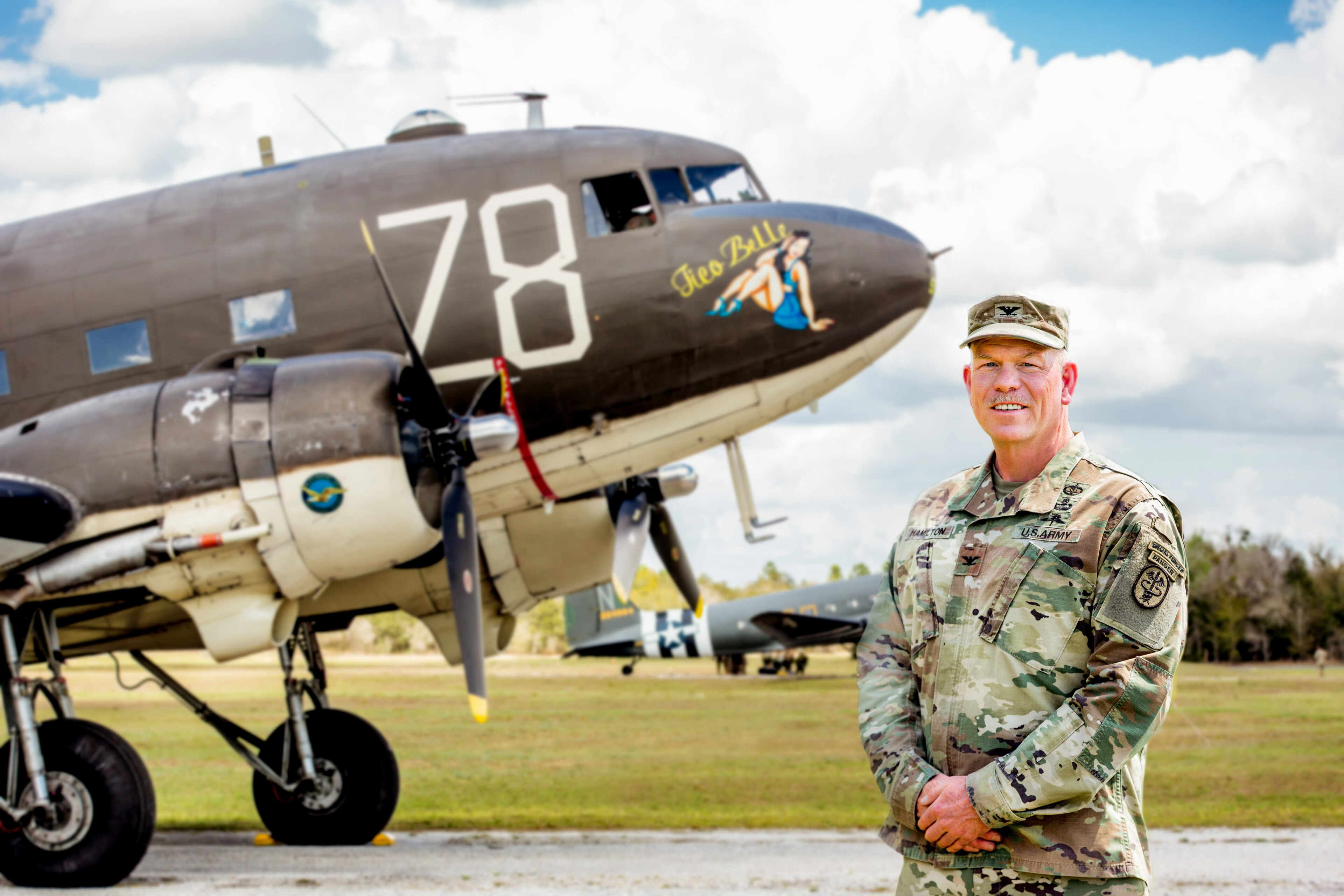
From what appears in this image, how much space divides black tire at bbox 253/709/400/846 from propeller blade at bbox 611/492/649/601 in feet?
9.44

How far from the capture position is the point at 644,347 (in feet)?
32.7

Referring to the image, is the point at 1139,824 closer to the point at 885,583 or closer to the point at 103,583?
the point at 885,583

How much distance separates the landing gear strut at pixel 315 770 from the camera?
11555 millimetres

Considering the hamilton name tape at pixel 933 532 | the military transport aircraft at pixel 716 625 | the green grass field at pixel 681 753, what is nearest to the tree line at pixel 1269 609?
the green grass field at pixel 681 753

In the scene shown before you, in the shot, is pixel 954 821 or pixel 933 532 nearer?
pixel 954 821

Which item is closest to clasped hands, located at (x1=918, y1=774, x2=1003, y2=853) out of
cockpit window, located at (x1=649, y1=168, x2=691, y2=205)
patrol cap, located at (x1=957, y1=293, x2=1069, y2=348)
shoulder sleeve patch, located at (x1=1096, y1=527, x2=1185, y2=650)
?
shoulder sleeve patch, located at (x1=1096, y1=527, x2=1185, y2=650)

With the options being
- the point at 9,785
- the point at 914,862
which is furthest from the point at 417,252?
the point at 914,862

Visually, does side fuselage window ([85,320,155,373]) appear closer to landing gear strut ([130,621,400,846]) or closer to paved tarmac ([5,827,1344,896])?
landing gear strut ([130,621,400,846])

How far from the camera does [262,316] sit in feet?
33.5

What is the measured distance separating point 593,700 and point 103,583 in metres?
31.1

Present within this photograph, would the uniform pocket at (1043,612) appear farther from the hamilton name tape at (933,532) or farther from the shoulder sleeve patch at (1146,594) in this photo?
the hamilton name tape at (933,532)

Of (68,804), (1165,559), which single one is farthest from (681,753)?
(1165,559)

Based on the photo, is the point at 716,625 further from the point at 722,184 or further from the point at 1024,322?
the point at 1024,322

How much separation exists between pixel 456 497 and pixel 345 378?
1.26 meters
